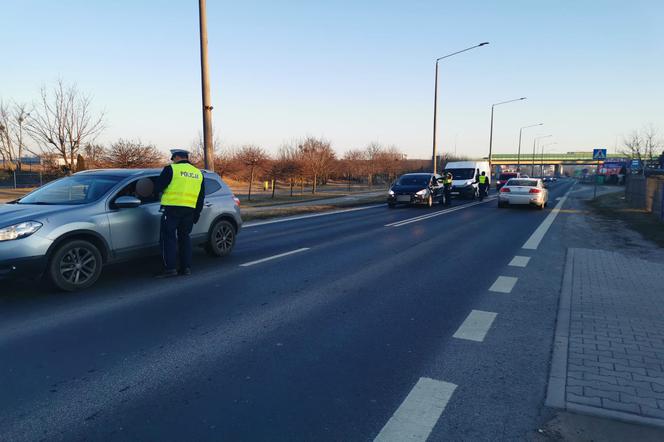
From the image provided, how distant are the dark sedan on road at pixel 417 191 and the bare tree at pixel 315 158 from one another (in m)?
15.8

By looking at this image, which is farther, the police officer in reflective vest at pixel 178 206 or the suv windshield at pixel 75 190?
the police officer in reflective vest at pixel 178 206

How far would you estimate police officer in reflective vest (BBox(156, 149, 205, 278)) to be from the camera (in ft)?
21.7

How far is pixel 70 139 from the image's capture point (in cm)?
2062

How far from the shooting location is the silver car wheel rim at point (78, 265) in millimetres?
5805

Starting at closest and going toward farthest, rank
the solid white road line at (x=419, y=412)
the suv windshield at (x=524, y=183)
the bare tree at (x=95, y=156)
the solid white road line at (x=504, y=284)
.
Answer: the solid white road line at (x=419, y=412) → the solid white road line at (x=504, y=284) → the suv windshield at (x=524, y=183) → the bare tree at (x=95, y=156)

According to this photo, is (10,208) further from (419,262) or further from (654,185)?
(654,185)

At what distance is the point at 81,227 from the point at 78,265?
493 mm

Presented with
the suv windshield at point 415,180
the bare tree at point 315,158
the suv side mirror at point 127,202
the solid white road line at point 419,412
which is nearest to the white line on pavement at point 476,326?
the solid white road line at point 419,412

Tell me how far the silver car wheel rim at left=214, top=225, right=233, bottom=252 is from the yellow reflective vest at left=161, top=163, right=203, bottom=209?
1.59 metres

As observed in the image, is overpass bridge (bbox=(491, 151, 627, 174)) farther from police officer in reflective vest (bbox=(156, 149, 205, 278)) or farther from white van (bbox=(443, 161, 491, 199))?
police officer in reflective vest (bbox=(156, 149, 205, 278))

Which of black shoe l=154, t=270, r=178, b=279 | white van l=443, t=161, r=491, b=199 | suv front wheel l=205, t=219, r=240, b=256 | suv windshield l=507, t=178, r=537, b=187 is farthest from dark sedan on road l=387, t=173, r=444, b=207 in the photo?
black shoe l=154, t=270, r=178, b=279

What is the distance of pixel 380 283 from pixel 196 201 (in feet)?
9.78

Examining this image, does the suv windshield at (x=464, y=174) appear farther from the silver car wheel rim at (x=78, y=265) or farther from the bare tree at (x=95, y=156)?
the silver car wheel rim at (x=78, y=265)

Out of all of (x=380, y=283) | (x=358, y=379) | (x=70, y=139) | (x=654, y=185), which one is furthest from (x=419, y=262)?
(x=70, y=139)
